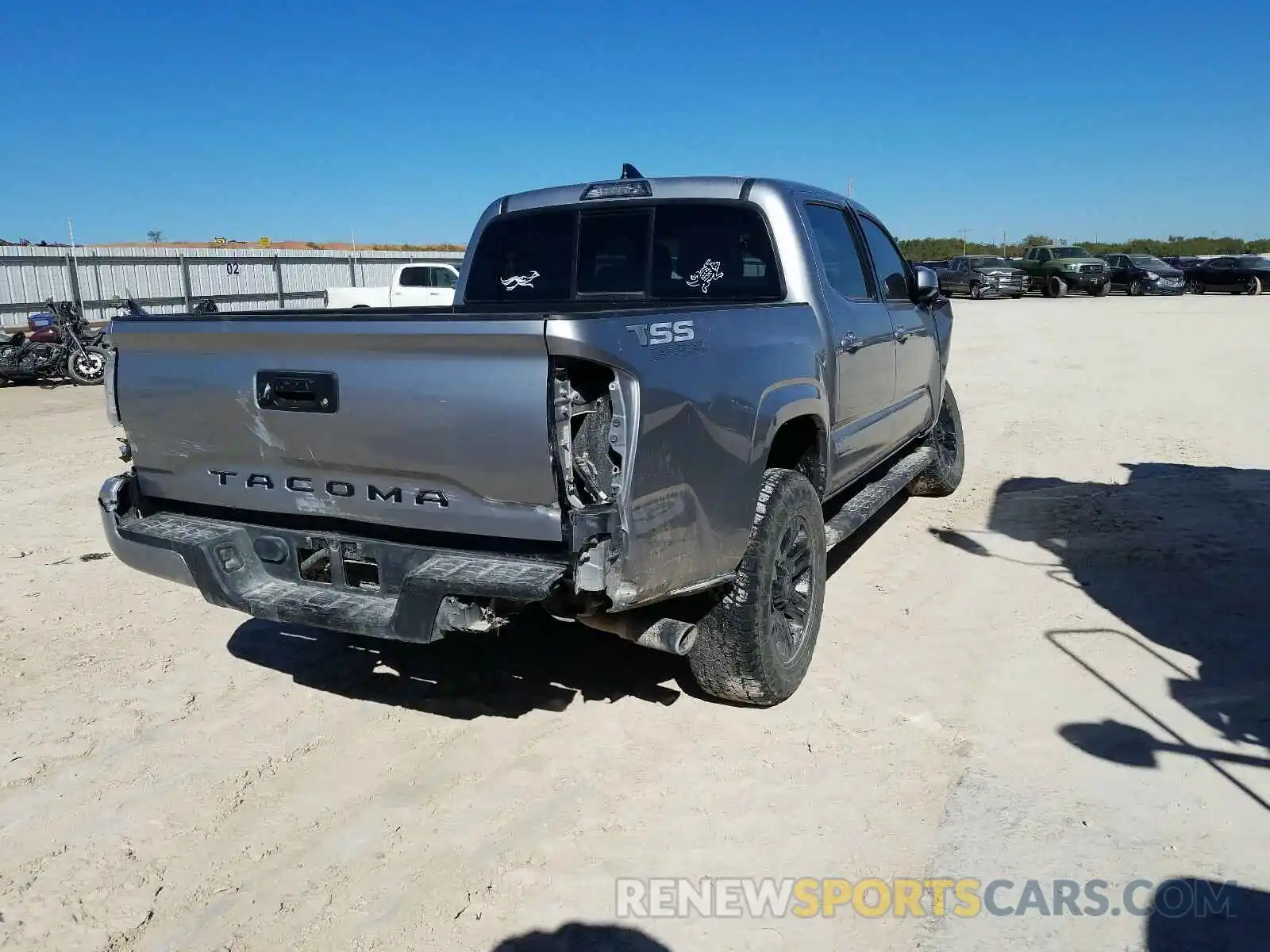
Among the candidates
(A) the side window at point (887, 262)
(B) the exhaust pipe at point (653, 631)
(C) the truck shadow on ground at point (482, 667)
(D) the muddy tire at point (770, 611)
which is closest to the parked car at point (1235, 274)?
(A) the side window at point (887, 262)

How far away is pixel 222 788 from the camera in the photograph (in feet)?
11.5

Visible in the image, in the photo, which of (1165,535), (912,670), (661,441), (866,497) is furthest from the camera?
(1165,535)

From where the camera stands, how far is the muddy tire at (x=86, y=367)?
15.4m

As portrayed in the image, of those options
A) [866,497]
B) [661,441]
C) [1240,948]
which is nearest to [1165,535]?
[866,497]

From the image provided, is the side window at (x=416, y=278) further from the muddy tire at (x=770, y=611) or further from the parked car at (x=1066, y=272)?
the parked car at (x=1066, y=272)

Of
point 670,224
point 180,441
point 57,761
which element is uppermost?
point 670,224

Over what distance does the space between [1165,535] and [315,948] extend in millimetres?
5556

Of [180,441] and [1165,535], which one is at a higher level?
[180,441]

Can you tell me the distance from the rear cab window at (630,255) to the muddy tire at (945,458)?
3.34 meters

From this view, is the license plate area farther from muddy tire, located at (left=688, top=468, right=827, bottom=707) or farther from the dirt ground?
muddy tire, located at (left=688, top=468, right=827, bottom=707)

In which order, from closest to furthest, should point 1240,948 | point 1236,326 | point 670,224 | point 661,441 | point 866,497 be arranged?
Answer: point 1240,948 < point 661,441 < point 670,224 < point 866,497 < point 1236,326

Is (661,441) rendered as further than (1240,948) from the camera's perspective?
Yes

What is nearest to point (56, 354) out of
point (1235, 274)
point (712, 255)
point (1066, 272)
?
point (712, 255)

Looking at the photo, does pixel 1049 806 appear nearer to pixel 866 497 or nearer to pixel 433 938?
pixel 433 938
